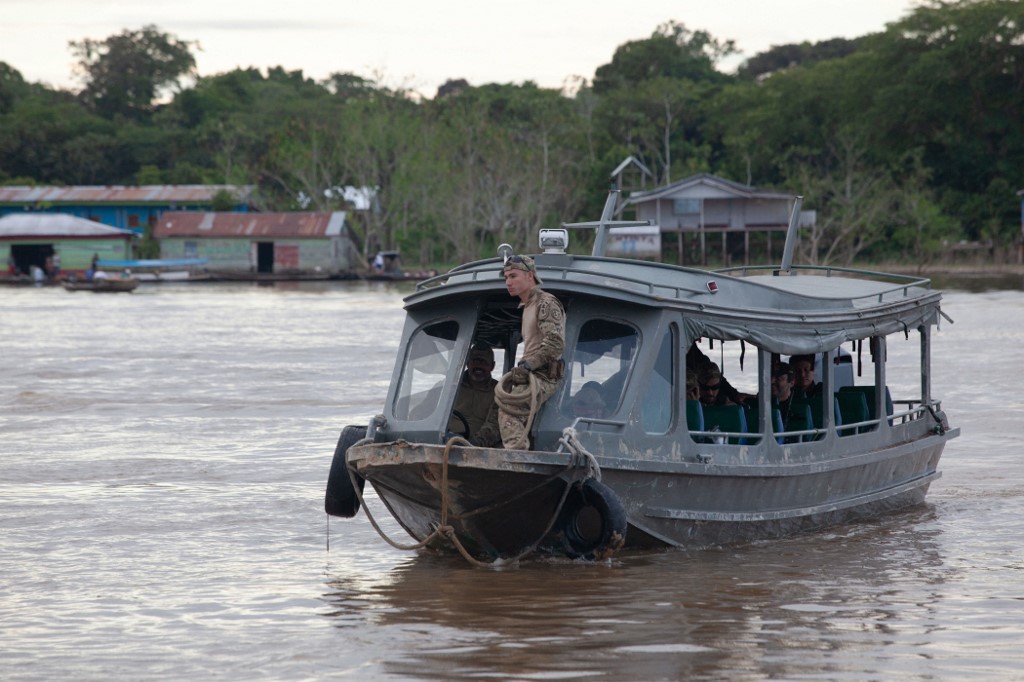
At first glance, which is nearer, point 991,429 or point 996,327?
point 991,429

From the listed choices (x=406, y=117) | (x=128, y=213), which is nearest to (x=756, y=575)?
(x=406, y=117)

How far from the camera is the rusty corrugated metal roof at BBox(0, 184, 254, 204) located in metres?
69.8

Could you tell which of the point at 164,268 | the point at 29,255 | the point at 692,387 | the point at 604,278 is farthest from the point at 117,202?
the point at 604,278

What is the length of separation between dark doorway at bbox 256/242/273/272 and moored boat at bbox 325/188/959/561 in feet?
181

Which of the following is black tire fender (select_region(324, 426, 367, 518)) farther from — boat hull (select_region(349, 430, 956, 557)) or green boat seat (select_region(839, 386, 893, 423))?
green boat seat (select_region(839, 386, 893, 423))

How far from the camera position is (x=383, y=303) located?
45.5 m

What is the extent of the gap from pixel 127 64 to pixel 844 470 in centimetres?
9236

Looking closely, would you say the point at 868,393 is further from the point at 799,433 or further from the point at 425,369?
the point at 425,369

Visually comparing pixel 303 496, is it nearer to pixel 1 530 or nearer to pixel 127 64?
pixel 1 530

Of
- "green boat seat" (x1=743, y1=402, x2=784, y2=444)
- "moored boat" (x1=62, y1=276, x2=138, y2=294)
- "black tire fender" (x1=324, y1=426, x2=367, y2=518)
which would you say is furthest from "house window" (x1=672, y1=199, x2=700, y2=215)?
"black tire fender" (x1=324, y1=426, x2=367, y2=518)

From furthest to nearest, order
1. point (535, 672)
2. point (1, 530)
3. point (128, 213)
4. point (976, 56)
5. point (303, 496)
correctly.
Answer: point (128, 213) < point (976, 56) < point (303, 496) < point (1, 530) < point (535, 672)

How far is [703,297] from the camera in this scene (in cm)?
948

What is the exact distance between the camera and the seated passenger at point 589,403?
29.4ft

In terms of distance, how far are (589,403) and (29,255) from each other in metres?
60.3
